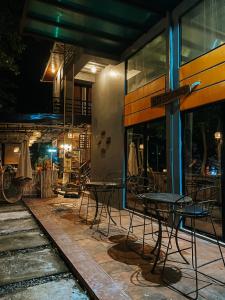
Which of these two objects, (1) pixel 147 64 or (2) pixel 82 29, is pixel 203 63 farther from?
(2) pixel 82 29

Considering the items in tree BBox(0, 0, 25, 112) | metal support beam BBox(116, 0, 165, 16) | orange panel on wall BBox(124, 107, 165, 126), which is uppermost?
tree BBox(0, 0, 25, 112)

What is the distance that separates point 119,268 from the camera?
10.9ft

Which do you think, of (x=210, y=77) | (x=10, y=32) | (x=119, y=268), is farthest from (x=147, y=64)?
(x=10, y=32)

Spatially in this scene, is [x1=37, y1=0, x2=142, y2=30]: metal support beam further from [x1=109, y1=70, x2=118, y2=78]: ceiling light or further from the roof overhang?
[x1=109, y1=70, x2=118, y2=78]: ceiling light

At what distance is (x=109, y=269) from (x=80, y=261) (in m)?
0.43

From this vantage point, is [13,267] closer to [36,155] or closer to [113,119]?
[113,119]

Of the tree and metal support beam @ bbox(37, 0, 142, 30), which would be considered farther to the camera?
the tree

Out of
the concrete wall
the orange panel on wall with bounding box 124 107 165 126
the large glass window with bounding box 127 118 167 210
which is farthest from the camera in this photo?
the concrete wall

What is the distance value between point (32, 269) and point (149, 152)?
3.88m

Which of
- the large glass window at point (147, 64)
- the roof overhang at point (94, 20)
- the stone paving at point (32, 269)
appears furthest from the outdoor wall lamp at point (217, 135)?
the stone paving at point (32, 269)

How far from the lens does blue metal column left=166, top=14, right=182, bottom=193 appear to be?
5.20 m

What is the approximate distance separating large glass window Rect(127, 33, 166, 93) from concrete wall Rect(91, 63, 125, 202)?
14.6 inches

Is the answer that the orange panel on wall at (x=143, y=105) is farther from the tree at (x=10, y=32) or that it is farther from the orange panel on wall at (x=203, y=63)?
the tree at (x=10, y=32)

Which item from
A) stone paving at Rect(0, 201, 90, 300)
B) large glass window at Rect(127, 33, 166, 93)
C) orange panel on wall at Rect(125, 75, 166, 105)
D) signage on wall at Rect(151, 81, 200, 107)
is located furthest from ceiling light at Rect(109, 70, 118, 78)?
stone paving at Rect(0, 201, 90, 300)
